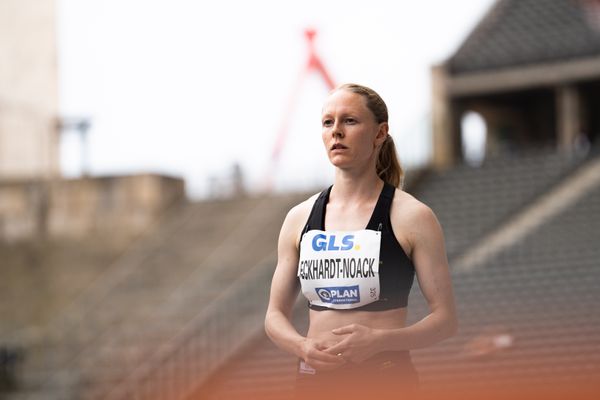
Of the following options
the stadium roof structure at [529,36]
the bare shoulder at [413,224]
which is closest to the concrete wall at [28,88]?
the stadium roof structure at [529,36]

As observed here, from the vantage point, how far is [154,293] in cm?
1791

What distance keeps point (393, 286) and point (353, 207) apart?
21 cm

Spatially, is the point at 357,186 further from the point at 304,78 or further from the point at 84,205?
the point at 304,78

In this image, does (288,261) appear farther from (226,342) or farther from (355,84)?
(226,342)

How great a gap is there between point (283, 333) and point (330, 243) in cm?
23

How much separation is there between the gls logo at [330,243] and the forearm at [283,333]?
190 mm

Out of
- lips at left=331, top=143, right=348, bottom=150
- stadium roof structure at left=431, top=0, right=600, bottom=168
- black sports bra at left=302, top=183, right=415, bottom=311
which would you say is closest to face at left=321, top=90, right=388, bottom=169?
lips at left=331, top=143, right=348, bottom=150

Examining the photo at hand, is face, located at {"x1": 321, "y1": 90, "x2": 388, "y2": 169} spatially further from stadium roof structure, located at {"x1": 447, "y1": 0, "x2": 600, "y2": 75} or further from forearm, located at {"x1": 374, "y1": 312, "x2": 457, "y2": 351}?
stadium roof structure, located at {"x1": 447, "y1": 0, "x2": 600, "y2": 75}

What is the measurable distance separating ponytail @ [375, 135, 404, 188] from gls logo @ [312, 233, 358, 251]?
273mm

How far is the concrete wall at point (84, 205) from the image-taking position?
795 inches

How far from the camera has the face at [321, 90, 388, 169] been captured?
8.27 ft

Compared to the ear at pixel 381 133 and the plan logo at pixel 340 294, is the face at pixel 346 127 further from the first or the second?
the plan logo at pixel 340 294

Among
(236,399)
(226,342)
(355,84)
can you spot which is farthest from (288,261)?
(226,342)

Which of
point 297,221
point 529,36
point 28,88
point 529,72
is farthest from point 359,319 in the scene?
→ point 28,88
